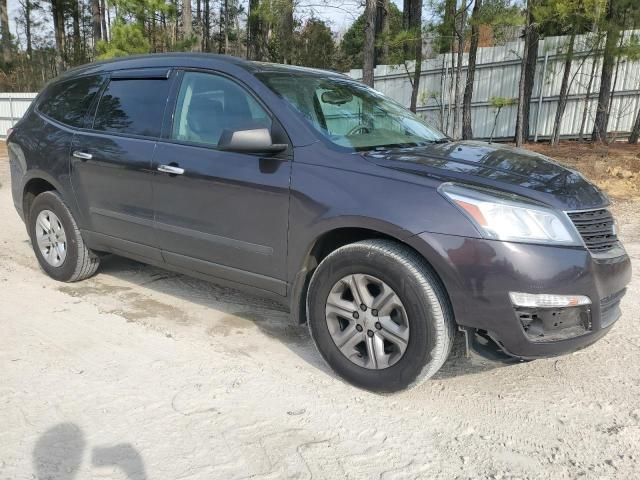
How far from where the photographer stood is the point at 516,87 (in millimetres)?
15891

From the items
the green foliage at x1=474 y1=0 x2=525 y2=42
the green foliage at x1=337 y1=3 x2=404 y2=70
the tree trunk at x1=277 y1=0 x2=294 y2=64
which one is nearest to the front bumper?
the green foliage at x1=474 y1=0 x2=525 y2=42

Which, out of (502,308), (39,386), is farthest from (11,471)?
(502,308)

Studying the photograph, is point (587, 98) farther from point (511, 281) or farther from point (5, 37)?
point (5, 37)

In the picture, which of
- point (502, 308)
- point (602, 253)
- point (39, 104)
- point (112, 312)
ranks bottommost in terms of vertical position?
point (112, 312)

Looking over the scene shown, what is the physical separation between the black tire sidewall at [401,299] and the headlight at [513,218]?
16.6 inches

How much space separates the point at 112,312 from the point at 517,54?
14231 mm

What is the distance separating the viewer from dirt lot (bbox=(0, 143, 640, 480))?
95.8 inches

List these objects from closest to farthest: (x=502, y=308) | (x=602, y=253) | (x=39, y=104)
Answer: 1. (x=502, y=308)
2. (x=602, y=253)
3. (x=39, y=104)

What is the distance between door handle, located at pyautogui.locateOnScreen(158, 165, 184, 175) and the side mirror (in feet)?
1.85

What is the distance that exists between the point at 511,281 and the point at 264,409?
1.40 m

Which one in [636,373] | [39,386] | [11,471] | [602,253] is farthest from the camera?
[636,373]

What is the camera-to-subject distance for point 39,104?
5.04 meters

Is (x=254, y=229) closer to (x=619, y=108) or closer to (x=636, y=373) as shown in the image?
(x=636, y=373)

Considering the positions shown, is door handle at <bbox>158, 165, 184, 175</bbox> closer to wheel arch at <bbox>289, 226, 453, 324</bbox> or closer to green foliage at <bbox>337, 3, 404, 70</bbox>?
wheel arch at <bbox>289, 226, 453, 324</bbox>
